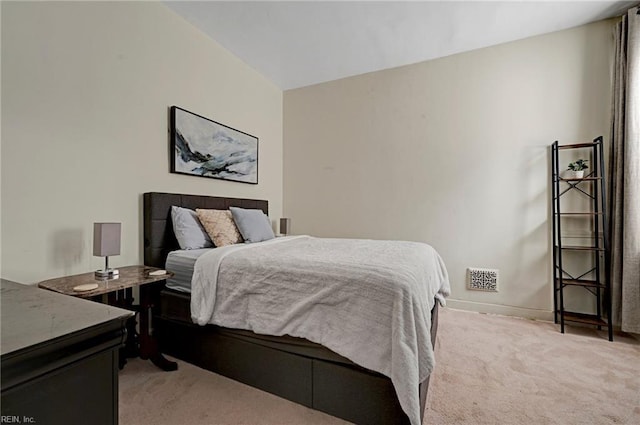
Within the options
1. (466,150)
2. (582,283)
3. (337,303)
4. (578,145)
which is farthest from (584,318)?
(337,303)

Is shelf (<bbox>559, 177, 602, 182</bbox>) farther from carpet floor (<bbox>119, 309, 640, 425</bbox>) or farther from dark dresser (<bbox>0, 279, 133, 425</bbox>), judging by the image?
dark dresser (<bbox>0, 279, 133, 425</bbox>)

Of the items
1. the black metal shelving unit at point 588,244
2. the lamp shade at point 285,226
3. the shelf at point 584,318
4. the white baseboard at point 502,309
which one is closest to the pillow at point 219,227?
the lamp shade at point 285,226

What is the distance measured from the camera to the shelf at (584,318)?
2.51 meters

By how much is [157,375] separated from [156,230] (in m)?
1.09

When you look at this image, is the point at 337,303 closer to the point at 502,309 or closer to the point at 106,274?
the point at 106,274

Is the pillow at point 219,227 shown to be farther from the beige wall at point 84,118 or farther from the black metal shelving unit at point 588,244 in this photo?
the black metal shelving unit at point 588,244

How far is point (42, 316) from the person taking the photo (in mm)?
671

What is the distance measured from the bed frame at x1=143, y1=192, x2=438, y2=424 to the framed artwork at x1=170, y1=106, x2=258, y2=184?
20.5 inches

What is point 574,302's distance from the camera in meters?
2.84

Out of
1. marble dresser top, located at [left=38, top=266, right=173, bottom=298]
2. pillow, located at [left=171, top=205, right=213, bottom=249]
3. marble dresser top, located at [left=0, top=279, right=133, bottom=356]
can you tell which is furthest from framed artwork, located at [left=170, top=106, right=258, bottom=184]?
marble dresser top, located at [left=0, top=279, right=133, bottom=356]

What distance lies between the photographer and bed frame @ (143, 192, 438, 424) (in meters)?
1.38

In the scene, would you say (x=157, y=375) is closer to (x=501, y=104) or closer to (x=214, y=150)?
(x=214, y=150)

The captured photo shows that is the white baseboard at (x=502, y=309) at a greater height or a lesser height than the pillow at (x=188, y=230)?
lesser

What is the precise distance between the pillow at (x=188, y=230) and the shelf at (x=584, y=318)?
3313mm
